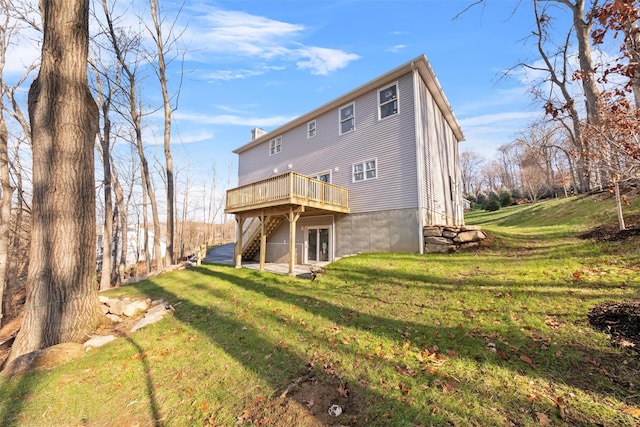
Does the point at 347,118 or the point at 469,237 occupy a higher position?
the point at 347,118

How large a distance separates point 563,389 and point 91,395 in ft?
18.5

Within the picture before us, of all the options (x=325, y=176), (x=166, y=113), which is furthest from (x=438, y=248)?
(x=166, y=113)

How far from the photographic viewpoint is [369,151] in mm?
12039

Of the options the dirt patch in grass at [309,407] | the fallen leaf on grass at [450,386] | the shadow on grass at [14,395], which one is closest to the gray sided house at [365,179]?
the dirt patch in grass at [309,407]

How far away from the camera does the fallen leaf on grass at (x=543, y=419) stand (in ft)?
7.59

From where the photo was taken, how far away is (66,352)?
441 cm

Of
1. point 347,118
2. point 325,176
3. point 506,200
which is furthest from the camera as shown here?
point 506,200

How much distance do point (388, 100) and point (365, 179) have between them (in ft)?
12.0

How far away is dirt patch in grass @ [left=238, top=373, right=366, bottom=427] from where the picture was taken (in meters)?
2.63

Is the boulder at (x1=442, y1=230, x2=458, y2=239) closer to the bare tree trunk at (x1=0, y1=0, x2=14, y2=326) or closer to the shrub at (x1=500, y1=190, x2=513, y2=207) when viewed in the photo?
the bare tree trunk at (x1=0, y1=0, x2=14, y2=326)

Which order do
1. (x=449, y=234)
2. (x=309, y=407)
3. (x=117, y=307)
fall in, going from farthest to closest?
(x=449, y=234)
(x=117, y=307)
(x=309, y=407)

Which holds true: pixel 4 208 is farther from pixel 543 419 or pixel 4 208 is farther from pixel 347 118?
pixel 543 419

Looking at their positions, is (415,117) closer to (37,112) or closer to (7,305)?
(37,112)

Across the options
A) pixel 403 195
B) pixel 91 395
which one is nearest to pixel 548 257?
pixel 403 195
